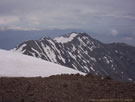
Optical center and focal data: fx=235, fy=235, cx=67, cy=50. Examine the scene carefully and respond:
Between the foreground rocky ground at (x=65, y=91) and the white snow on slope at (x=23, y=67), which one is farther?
the white snow on slope at (x=23, y=67)

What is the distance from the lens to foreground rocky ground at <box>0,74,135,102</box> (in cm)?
1047

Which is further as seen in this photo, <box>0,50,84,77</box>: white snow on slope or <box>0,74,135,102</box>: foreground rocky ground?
<box>0,50,84,77</box>: white snow on slope

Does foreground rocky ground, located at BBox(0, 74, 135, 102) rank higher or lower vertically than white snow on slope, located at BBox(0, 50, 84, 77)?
lower

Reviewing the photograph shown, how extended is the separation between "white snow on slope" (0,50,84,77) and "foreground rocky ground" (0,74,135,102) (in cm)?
415

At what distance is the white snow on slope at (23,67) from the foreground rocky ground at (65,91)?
4.15 metres

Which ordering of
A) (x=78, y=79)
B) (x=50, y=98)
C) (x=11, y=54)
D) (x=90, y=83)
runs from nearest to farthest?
(x=50, y=98)
(x=90, y=83)
(x=78, y=79)
(x=11, y=54)

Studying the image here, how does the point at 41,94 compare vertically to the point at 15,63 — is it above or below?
below

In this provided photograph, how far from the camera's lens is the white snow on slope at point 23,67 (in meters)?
17.2

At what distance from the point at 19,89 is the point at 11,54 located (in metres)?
8.89

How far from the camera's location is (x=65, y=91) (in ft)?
37.3

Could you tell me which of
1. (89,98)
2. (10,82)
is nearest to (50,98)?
(89,98)

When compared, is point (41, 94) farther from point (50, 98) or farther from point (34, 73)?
point (34, 73)

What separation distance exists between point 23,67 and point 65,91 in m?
7.84

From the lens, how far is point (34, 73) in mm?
18250
